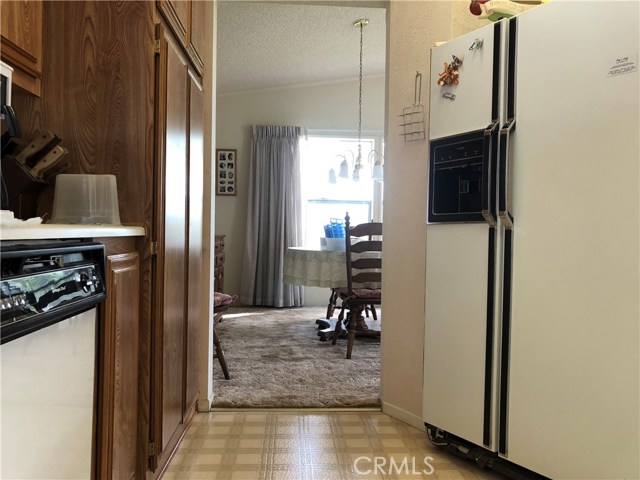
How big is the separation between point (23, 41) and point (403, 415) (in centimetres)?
228

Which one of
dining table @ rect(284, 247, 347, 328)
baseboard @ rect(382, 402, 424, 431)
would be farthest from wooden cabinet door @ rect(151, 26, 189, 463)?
dining table @ rect(284, 247, 347, 328)

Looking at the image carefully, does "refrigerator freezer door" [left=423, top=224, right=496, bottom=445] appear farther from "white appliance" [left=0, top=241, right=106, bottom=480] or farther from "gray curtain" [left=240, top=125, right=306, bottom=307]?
"gray curtain" [left=240, top=125, right=306, bottom=307]

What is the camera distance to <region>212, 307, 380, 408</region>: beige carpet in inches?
99.5

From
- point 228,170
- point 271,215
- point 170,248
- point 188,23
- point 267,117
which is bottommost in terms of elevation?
point 170,248

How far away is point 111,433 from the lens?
47.2 inches

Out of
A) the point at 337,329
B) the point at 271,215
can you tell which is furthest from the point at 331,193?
the point at 337,329

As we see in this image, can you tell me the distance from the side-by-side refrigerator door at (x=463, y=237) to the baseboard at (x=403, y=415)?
24cm

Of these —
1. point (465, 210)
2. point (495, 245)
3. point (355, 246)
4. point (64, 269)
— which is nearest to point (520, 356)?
point (495, 245)

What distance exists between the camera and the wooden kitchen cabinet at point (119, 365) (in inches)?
45.5

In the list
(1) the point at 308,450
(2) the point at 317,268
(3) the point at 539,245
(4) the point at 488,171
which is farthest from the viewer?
(2) the point at 317,268

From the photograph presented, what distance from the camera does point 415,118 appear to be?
7.28 ft

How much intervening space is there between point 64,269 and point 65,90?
0.85 metres

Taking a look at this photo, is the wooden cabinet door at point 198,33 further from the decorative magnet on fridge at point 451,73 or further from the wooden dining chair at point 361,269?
the wooden dining chair at point 361,269

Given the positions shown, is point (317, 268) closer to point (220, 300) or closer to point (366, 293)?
point (366, 293)
